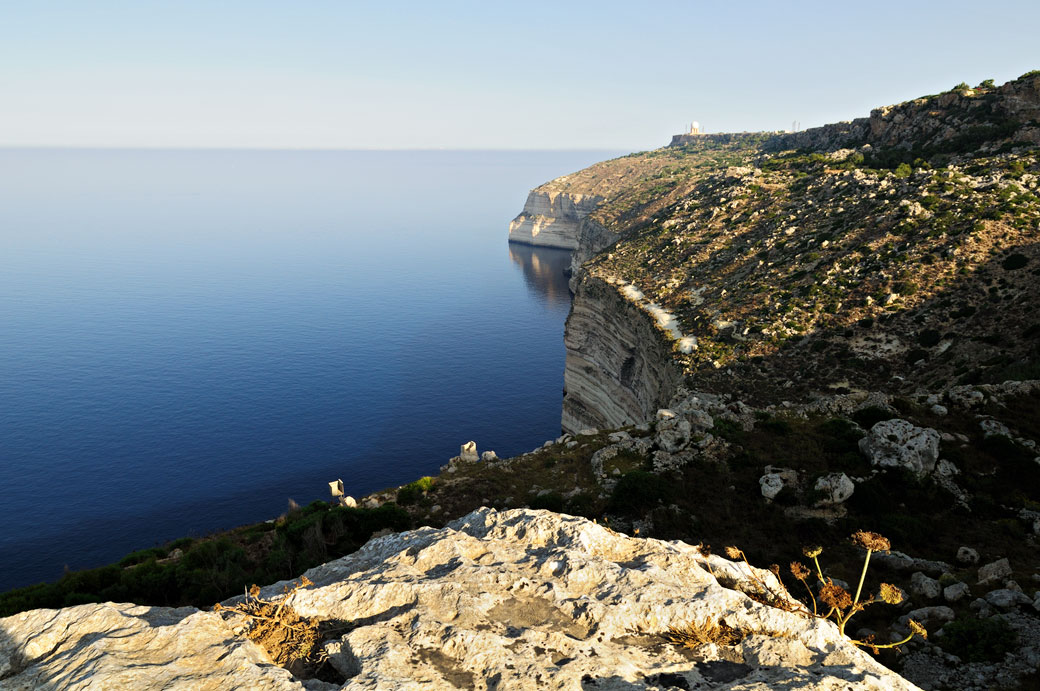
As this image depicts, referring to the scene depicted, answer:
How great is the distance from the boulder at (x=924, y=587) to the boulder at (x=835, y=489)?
22.1 ft

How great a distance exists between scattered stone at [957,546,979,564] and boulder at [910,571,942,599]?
3209 millimetres

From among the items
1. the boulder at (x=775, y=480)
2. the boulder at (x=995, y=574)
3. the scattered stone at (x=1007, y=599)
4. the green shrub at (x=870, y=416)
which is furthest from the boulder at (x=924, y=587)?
the green shrub at (x=870, y=416)

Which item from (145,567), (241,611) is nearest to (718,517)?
(241,611)

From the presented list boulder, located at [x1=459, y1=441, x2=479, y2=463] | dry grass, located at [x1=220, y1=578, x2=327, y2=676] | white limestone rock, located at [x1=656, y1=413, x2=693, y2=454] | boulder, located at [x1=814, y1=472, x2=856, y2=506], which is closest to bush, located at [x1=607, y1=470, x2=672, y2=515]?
white limestone rock, located at [x1=656, y1=413, x2=693, y2=454]

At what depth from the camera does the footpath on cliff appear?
9828 mm

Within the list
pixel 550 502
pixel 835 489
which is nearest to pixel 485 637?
pixel 550 502

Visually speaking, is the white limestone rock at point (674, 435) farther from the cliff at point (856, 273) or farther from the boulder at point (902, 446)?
the cliff at point (856, 273)

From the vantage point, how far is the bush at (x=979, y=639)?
43.7ft

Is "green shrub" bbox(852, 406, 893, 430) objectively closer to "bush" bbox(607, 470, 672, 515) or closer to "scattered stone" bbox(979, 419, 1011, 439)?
"scattered stone" bbox(979, 419, 1011, 439)

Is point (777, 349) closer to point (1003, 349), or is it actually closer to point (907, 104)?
point (1003, 349)

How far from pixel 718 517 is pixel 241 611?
63.8ft

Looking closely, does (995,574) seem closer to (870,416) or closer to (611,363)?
(870,416)

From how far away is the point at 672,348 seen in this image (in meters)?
54.0

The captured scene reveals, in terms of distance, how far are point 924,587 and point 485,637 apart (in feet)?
46.6
